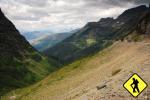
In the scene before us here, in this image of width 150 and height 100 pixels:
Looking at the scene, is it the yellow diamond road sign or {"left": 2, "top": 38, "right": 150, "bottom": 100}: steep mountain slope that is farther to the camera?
{"left": 2, "top": 38, "right": 150, "bottom": 100}: steep mountain slope

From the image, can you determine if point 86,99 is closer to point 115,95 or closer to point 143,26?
point 115,95

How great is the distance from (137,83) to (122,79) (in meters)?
28.1

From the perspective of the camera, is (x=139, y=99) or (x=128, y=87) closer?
(x=128, y=87)

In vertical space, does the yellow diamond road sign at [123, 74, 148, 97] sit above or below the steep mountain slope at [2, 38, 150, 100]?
above

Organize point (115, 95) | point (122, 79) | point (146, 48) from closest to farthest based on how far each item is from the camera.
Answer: point (115, 95), point (122, 79), point (146, 48)

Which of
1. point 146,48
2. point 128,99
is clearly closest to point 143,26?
point 146,48

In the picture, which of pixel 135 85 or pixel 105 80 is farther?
pixel 105 80

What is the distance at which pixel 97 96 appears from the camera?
148ft

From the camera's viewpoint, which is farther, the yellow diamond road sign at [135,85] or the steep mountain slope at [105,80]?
the steep mountain slope at [105,80]

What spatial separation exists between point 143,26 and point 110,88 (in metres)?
125

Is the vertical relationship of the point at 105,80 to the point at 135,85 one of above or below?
below

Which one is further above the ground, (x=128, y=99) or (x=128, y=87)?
(x=128, y=87)

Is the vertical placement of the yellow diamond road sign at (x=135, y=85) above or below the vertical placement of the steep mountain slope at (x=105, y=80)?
above

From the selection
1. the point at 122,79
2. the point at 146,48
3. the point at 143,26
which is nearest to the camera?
the point at 122,79
